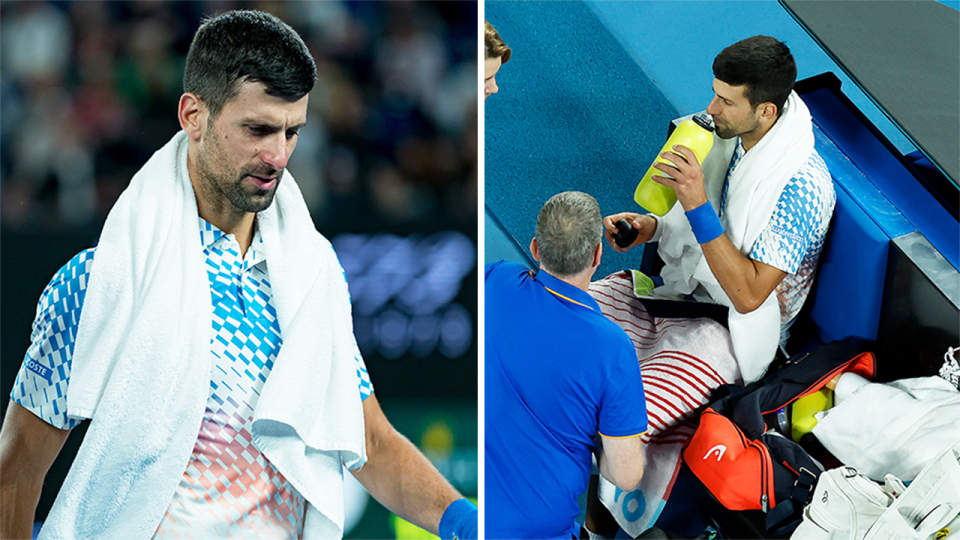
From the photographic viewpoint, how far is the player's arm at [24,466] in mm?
1388

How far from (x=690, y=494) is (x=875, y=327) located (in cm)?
64

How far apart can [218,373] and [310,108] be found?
0.53m

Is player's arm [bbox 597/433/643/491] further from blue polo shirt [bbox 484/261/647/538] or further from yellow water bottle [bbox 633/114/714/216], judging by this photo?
yellow water bottle [bbox 633/114/714/216]

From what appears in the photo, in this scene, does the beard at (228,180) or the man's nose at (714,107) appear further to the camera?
the man's nose at (714,107)

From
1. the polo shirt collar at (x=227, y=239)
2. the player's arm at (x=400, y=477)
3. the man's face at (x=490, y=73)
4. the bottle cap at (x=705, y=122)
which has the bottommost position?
the player's arm at (x=400, y=477)

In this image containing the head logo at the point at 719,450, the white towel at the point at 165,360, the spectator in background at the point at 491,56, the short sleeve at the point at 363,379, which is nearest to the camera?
the white towel at the point at 165,360

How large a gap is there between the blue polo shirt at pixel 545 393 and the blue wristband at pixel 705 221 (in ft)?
0.99

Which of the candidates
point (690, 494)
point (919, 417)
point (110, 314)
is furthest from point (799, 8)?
point (110, 314)

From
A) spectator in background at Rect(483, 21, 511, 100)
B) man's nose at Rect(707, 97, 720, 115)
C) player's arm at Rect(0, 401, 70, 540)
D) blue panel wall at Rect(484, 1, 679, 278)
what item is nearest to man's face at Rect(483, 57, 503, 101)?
spectator in background at Rect(483, 21, 511, 100)

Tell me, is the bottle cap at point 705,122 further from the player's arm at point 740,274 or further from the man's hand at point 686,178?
the player's arm at point 740,274

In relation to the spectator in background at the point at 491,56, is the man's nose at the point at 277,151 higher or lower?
lower

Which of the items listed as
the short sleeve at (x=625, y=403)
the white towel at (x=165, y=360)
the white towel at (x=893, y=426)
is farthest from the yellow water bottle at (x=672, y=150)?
the white towel at (x=165, y=360)

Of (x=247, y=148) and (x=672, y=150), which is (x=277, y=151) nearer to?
(x=247, y=148)

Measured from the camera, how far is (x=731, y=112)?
5.76 feet
